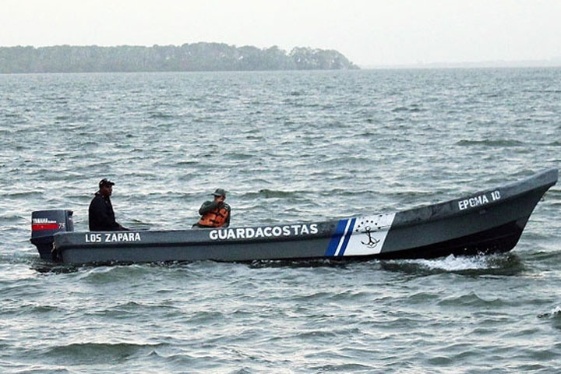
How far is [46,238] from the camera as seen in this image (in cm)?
1805

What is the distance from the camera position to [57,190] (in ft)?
90.6

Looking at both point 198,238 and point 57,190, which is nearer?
point 198,238

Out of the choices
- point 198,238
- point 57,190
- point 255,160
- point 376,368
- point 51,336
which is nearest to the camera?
point 376,368

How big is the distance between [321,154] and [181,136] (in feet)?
35.6

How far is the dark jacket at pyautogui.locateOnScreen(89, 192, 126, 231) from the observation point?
1797 cm

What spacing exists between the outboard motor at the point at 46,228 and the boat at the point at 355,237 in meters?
0.48

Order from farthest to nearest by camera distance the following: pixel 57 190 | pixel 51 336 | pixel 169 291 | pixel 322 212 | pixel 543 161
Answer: pixel 543 161 → pixel 57 190 → pixel 322 212 → pixel 169 291 → pixel 51 336

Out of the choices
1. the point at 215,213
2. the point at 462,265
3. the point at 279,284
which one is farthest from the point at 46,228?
the point at 462,265

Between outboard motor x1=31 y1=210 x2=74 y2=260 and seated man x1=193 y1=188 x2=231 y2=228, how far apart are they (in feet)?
6.87

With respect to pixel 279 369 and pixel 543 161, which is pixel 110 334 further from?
pixel 543 161

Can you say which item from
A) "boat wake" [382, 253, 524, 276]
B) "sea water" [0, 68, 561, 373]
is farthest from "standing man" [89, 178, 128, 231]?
"boat wake" [382, 253, 524, 276]

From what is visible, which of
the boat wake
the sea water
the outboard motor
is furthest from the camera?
the outboard motor

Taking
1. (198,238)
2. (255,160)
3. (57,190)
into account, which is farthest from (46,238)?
(255,160)

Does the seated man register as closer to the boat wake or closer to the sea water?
the sea water
